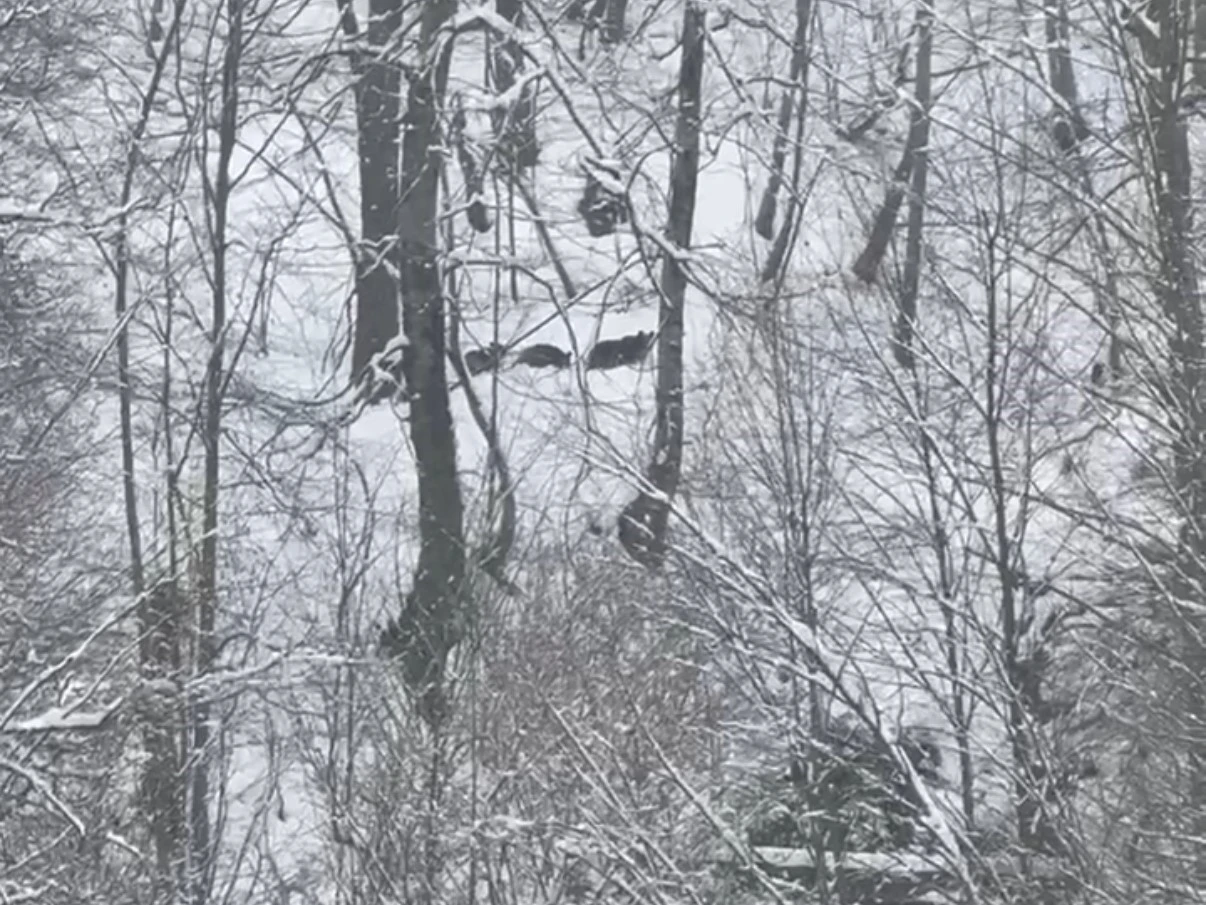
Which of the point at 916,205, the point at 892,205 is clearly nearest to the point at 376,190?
the point at 892,205

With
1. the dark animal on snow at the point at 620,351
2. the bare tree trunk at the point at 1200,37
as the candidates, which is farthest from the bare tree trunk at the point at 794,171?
the bare tree trunk at the point at 1200,37

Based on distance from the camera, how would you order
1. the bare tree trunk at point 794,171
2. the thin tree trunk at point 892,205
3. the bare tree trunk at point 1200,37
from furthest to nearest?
the bare tree trunk at point 794,171 → the thin tree trunk at point 892,205 → the bare tree trunk at point 1200,37

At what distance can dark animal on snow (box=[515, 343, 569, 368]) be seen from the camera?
63.9ft

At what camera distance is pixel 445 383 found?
16344 mm

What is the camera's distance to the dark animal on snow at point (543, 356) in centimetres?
1948

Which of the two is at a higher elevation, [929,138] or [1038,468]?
[929,138]

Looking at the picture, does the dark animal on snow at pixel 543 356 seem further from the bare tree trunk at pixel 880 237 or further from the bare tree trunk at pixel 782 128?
the bare tree trunk at pixel 880 237

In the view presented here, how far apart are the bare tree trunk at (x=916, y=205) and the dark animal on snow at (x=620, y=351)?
3246 millimetres

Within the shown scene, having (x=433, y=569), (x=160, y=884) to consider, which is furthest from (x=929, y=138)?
(x=160, y=884)

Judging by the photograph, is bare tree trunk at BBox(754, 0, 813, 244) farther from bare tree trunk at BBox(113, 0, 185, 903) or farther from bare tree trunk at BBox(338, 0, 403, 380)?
bare tree trunk at BBox(113, 0, 185, 903)

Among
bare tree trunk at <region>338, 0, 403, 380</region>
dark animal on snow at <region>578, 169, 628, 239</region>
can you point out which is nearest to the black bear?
dark animal on snow at <region>578, 169, 628, 239</region>

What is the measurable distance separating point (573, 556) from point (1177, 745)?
7.78m

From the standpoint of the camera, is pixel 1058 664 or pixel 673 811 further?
pixel 1058 664

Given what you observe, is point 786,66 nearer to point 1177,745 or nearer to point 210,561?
point 210,561
